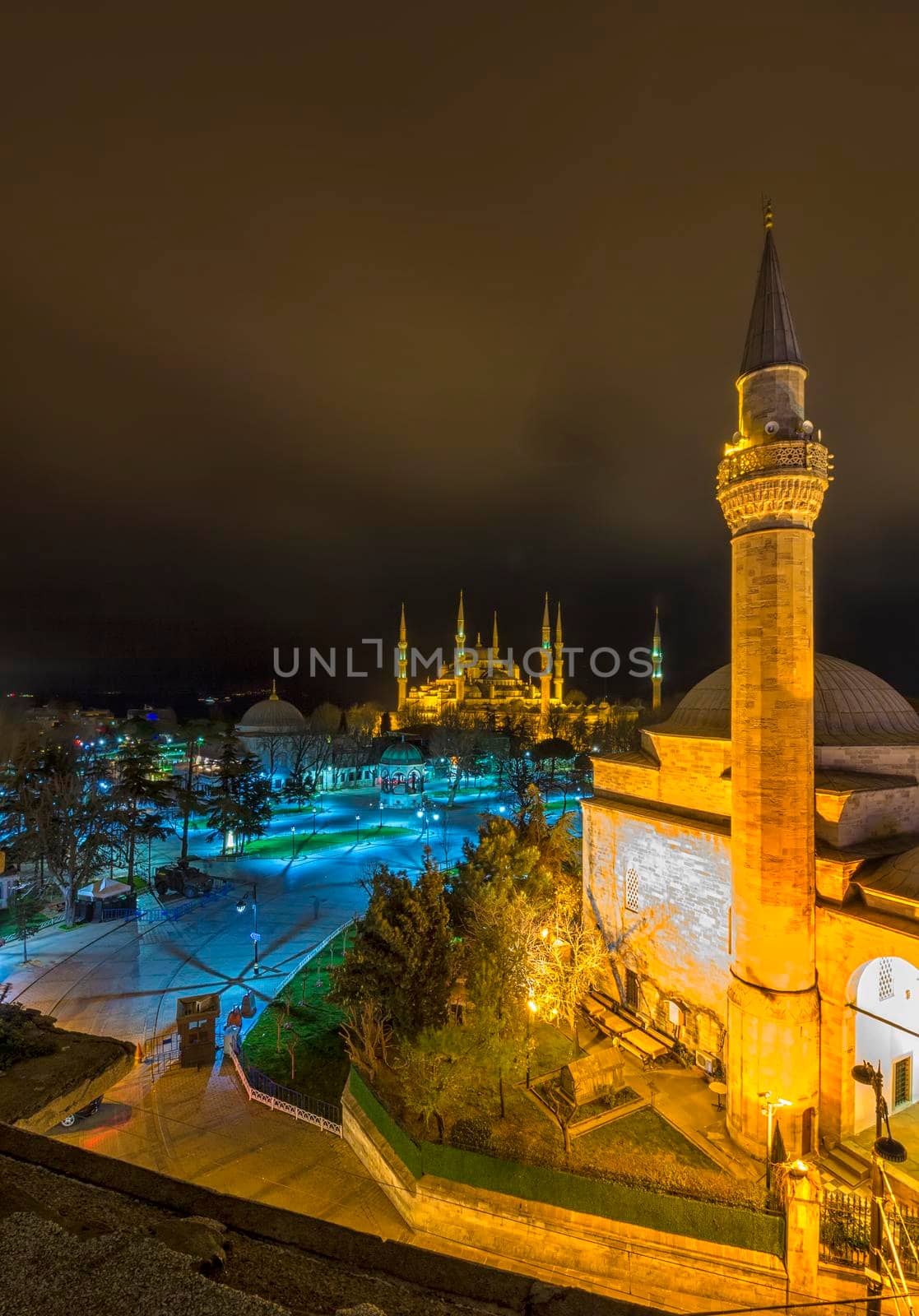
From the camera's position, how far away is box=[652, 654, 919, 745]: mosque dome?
1666 cm

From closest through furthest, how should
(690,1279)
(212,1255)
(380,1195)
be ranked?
(212,1255) < (690,1279) < (380,1195)

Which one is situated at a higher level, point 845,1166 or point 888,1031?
point 888,1031

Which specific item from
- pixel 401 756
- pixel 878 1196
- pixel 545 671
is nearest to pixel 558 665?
pixel 545 671

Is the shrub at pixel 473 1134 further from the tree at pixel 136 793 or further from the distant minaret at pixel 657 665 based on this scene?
the distant minaret at pixel 657 665

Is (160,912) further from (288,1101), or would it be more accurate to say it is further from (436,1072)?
(436,1072)

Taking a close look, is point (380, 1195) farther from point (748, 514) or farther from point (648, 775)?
point (748, 514)

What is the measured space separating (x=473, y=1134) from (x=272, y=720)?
5846 centimetres

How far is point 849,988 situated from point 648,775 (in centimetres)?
709

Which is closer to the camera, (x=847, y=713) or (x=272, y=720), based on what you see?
(x=847, y=713)

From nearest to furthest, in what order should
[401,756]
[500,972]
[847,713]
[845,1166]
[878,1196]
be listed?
[878,1196], [845,1166], [500,972], [847,713], [401,756]

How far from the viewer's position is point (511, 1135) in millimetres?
13219

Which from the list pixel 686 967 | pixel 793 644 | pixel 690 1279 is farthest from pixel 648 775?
pixel 690 1279

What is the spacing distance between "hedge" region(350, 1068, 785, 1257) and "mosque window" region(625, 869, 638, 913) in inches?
307

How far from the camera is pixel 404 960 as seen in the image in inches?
569
